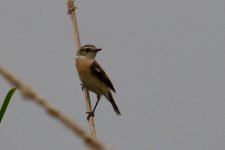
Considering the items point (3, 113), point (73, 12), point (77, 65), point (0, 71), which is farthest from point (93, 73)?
point (0, 71)

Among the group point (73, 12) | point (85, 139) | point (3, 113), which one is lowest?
point (73, 12)

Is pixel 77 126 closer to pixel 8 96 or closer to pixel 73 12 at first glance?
pixel 8 96

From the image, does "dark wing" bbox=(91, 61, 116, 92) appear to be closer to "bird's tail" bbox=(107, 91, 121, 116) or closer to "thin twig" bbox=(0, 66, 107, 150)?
"bird's tail" bbox=(107, 91, 121, 116)

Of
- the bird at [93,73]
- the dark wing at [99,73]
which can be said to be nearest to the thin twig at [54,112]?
the bird at [93,73]

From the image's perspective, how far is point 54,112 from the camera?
593 millimetres

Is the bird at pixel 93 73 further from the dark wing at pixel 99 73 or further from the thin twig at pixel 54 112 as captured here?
the thin twig at pixel 54 112

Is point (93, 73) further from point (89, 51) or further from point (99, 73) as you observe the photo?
point (89, 51)

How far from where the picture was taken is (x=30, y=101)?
60cm

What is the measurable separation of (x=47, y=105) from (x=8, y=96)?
159 cm

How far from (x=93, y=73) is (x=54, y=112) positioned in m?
9.73

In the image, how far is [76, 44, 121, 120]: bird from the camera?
10164mm

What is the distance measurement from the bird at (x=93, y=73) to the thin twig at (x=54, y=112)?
30.9 feet

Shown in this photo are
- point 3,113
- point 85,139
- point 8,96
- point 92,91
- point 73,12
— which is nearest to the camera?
point 85,139

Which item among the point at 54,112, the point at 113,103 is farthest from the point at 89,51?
the point at 54,112
